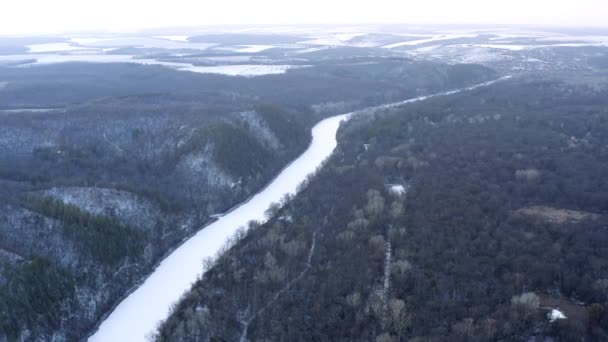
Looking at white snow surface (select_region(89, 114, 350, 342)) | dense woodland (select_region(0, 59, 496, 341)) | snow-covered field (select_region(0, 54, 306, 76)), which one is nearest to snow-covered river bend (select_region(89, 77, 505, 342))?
white snow surface (select_region(89, 114, 350, 342))

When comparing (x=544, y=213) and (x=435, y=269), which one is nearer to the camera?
(x=435, y=269)

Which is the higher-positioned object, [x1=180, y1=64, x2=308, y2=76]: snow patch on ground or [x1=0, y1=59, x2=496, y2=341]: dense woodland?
[x1=180, y1=64, x2=308, y2=76]: snow patch on ground

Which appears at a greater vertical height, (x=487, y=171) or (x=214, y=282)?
(x=487, y=171)

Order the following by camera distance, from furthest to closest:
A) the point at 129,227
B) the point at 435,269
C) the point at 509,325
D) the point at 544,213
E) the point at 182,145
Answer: the point at 182,145 → the point at 129,227 → the point at 544,213 → the point at 435,269 → the point at 509,325

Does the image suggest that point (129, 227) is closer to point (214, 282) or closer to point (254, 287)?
point (214, 282)

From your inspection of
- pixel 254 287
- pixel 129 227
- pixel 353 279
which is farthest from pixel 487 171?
pixel 129 227

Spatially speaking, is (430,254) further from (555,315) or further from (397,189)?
(397,189)

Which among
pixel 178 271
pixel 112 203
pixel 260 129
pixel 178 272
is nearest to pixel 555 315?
pixel 178 272

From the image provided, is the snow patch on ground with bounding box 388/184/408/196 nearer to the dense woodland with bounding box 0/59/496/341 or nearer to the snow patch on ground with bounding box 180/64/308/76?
the dense woodland with bounding box 0/59/496/341
